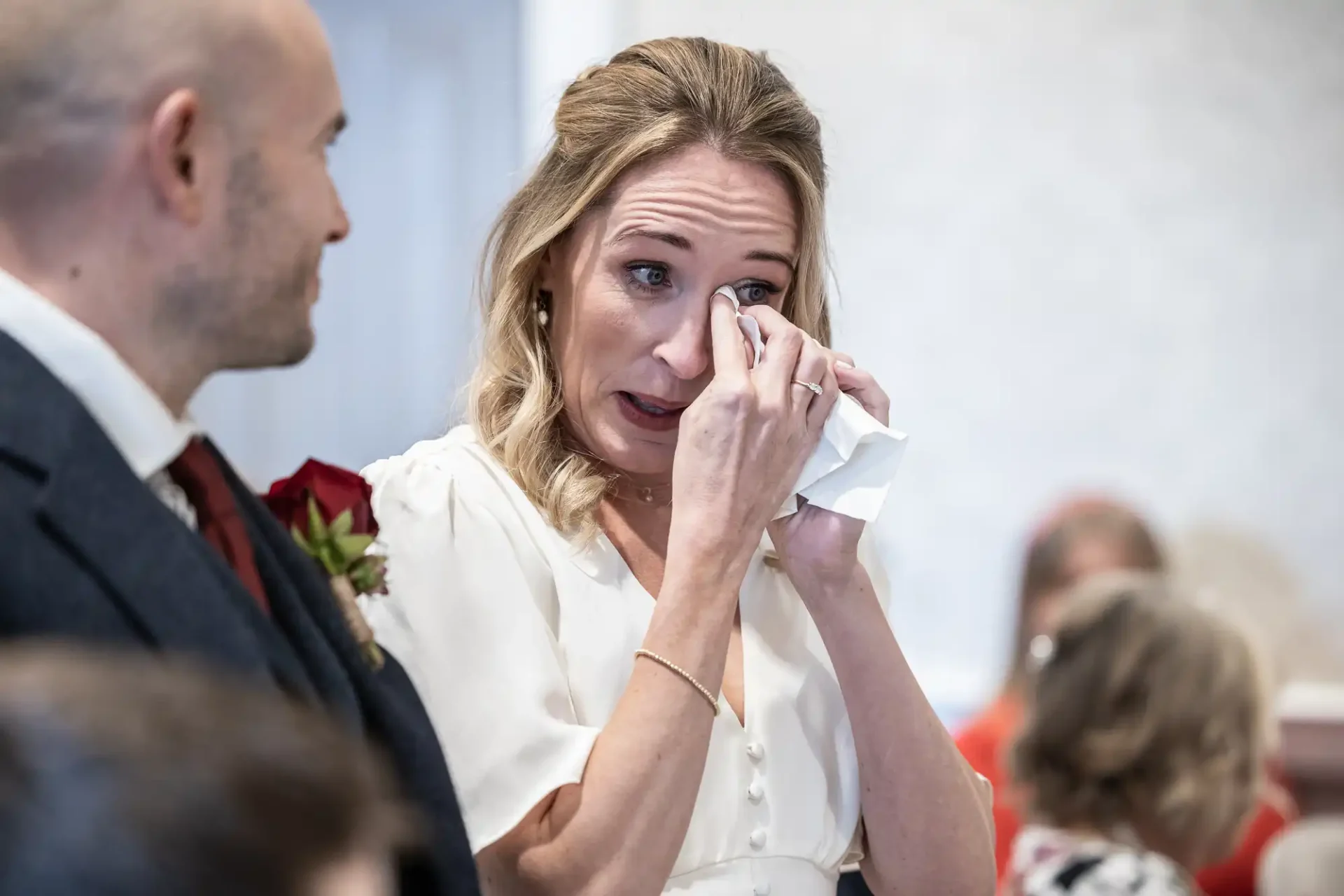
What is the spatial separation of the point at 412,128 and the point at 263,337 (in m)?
2.76

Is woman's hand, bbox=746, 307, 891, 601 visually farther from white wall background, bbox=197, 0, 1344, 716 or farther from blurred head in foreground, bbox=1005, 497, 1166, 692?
white wall background, bbox=197, 0, 1344, 716

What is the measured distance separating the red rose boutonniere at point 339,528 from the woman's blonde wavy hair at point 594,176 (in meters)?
0.40

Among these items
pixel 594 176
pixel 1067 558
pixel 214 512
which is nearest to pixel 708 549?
pixel 594 176

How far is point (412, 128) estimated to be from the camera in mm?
3600

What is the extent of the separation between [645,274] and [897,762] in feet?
1.78

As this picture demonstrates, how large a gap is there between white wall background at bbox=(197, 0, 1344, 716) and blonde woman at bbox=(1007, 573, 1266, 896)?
122cm

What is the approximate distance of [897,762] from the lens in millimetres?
1478

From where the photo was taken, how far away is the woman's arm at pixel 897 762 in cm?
148

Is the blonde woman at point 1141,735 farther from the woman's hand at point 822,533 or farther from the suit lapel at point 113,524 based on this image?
the suit lapel at point 113,524

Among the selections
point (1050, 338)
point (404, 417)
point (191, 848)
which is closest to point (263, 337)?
point (191, 848)

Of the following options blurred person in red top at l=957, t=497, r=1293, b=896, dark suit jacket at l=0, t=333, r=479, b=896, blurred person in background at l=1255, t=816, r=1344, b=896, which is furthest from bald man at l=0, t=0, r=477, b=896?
blurred person in red top at l=957, t=497, r=1293, b=896

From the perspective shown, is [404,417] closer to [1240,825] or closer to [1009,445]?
[1009,445]

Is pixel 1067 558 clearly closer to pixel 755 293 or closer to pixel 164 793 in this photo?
pixel 755 293

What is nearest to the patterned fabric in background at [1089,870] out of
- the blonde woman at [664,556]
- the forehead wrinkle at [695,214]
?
the blonde woman at [664,556]
